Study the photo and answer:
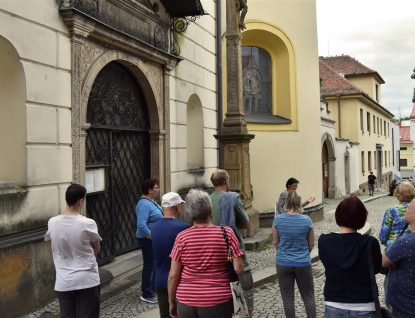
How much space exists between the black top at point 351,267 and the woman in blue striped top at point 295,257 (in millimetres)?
1364

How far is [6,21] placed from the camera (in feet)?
17.5

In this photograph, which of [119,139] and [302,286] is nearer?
[302,286]

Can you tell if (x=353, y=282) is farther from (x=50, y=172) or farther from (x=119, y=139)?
(x=119, y=139)

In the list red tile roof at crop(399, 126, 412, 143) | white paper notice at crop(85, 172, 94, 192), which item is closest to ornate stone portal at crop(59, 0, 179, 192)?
white paper notice at crop(85, 172, 94, 192)

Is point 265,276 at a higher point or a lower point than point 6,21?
lower

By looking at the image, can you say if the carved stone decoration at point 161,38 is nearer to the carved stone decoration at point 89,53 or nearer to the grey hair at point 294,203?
the carved stone decoration at point 89,53

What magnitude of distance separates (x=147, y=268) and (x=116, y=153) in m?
2.85

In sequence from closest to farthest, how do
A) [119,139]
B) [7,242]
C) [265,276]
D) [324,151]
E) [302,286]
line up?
[302,286], [7,242], [265,276], [119,139], [324,151]

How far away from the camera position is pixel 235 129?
989 centimetres

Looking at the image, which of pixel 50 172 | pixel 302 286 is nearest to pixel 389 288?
pixel 302 286

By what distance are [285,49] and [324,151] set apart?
1169 cm

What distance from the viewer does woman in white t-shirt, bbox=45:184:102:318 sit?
3896 mm

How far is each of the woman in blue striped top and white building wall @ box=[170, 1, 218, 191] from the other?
5.08 metres

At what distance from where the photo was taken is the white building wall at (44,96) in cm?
557
